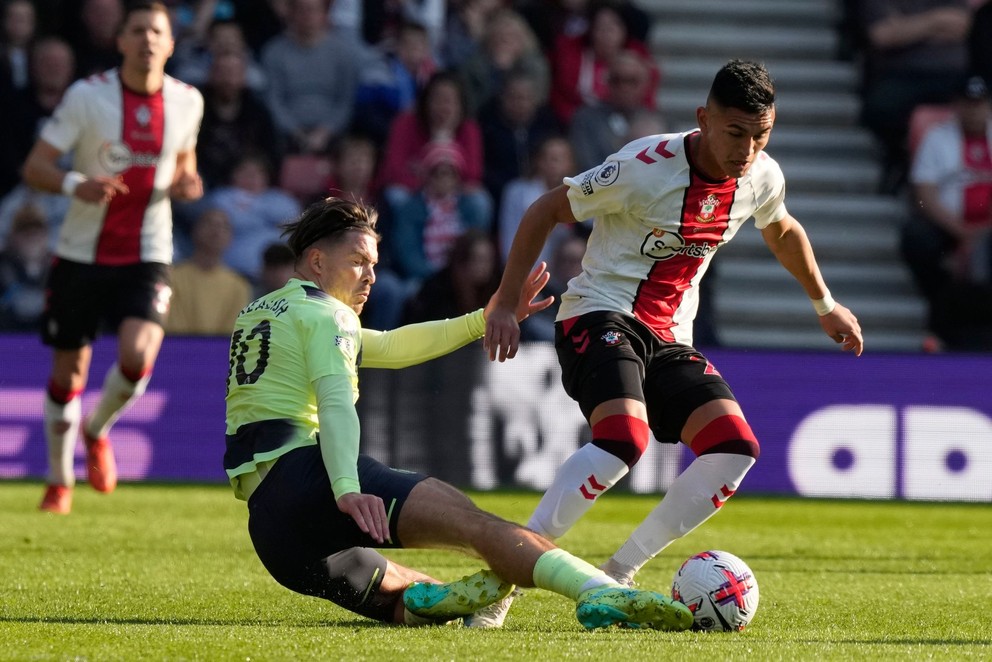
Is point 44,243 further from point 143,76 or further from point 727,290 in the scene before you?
point 727,290

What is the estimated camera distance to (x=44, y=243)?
42.3 ft

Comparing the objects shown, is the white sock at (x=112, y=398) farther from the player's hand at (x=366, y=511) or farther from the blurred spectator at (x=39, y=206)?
the player's hand at (x=366, y=511)

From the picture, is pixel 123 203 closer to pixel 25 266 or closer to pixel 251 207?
pixel 25 266

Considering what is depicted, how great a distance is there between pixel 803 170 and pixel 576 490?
11.0 m

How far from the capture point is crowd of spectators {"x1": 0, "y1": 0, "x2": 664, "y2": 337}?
1272 cm

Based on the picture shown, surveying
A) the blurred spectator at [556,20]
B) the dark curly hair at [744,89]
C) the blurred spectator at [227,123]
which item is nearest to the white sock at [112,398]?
the dark curly hair at [744,89]

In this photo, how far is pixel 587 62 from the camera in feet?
49.2

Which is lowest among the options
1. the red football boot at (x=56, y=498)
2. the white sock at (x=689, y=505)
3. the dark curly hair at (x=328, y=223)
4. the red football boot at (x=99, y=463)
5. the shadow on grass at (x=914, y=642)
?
the red football boot at (x=56, y=498)

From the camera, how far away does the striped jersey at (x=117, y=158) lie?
896cm

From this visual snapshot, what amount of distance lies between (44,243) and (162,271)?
424 centimetres

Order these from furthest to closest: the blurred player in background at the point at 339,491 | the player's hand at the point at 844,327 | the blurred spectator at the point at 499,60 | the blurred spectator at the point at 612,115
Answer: the blurred spectator at the point at 499,60, the blurred spectator at the point at 612,115, the player's hand at the point at 844,327, the blurred player in background at the point at 339,491

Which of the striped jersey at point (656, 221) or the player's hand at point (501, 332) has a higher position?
the striped jersey at point (656, 221)

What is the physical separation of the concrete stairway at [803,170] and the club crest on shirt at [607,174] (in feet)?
24.7

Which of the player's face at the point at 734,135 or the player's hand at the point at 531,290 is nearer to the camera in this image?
the player's face at the point at 734,135
